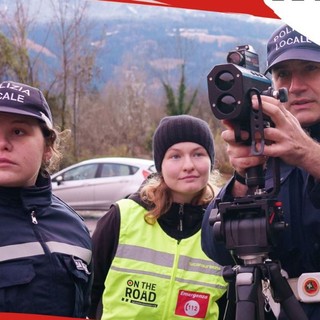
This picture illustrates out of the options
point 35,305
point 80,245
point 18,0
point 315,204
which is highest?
point 18,0

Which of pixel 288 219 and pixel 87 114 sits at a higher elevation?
pixel 87 114

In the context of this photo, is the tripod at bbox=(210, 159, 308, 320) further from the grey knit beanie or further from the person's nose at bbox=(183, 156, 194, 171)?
the grey knit beanie

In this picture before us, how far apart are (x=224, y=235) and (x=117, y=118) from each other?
102 feet

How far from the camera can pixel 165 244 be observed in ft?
9.46

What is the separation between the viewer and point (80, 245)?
2.61 metres

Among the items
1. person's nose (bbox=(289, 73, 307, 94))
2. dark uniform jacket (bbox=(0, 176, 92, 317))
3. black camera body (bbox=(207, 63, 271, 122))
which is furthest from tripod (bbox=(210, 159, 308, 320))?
dark uniform jacket (bbox=(0, 176, 92, 317))

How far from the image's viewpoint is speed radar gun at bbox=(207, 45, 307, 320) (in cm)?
187

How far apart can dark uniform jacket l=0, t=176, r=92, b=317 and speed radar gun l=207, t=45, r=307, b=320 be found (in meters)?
0.71

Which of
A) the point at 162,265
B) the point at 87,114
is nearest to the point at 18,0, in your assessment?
the point at 87,114

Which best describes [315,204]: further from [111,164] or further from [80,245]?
[111,164]

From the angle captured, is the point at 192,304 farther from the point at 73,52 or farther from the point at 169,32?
the point at 169,32

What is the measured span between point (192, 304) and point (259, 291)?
0.91 meters

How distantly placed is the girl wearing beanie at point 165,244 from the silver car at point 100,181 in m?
10.1

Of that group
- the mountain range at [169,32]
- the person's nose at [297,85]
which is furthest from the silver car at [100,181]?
the mountain range at [169,32]
